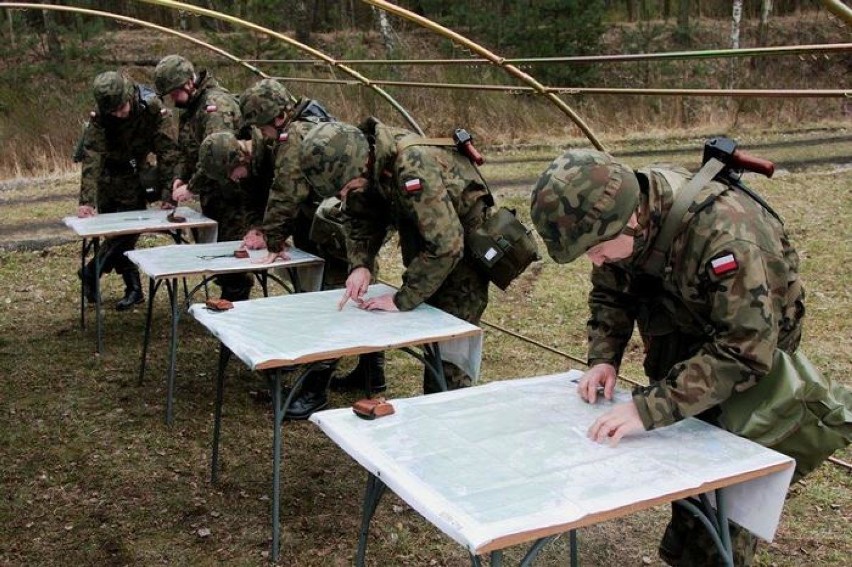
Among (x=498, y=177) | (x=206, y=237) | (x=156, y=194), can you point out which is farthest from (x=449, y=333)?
(x=498, y=177)

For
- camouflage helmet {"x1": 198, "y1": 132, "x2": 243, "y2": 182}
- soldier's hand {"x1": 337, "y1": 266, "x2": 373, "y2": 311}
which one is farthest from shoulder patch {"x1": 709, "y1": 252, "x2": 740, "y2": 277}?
camouflage helmet {"x1": 198, "y1": 132, "x2": 243, "y2": 182}

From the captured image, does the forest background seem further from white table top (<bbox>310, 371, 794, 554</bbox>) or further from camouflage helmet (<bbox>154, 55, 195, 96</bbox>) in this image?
white table top (<bbox>310, 371, 794, 554</bbox>)

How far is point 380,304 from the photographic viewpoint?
3.83 meters

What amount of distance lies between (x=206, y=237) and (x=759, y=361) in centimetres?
469

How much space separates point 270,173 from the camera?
5504 millimetres

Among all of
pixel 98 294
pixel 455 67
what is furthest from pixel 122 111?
pixel 455 67

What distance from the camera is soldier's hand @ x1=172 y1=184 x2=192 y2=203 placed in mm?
6094

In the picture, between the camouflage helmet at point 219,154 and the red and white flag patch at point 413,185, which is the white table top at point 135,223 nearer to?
the camouflage helmet at point 219,154

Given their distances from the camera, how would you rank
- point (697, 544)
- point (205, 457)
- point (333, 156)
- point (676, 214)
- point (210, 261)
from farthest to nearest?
point (210, 261)
point (205, 457)
point (333, 156)
point (697, 544)
point (676, 214)

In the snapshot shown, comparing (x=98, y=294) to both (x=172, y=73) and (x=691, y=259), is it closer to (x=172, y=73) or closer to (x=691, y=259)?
(x=172, y=73)

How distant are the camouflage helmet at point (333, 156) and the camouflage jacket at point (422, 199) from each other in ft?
0.27

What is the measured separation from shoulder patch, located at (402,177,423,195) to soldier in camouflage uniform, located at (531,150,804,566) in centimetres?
128

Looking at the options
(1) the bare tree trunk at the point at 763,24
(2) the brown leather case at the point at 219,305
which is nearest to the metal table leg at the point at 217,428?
(2) the brown leather case at the point at 219,305

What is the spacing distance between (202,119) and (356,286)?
2847 mm
